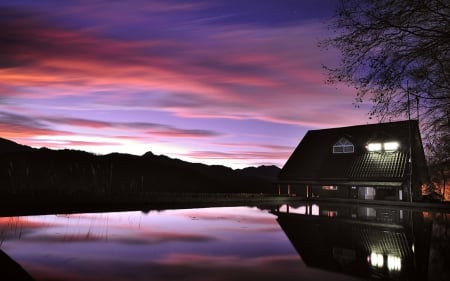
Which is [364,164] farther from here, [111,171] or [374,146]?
[111,171]

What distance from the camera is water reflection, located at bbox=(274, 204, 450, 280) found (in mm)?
10273

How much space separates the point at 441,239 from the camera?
50.9 feet

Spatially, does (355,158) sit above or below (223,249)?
above

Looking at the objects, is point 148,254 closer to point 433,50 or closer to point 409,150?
point 433,50

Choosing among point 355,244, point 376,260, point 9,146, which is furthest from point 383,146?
point 9,146

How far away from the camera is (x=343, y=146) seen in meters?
40.6

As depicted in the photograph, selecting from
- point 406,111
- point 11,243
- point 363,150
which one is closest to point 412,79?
point 406,111

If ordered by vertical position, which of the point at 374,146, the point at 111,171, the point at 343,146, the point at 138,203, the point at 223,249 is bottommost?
the point at 223,249

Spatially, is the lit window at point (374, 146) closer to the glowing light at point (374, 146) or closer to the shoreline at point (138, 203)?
the glowing light at point (374, 146)

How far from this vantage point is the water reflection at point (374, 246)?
33.7 feet

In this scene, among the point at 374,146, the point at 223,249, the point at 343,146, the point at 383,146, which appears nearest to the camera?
the point at 223,249

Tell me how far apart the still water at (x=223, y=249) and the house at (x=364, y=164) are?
545 inches

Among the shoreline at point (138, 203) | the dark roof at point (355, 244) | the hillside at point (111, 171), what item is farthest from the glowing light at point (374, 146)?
the hillside at point (111, 171)

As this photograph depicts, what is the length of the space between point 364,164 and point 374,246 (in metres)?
24.4
